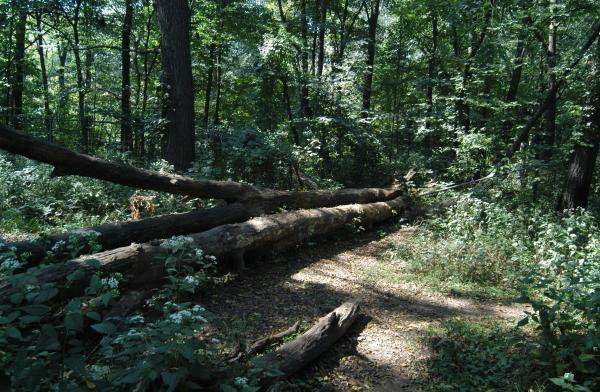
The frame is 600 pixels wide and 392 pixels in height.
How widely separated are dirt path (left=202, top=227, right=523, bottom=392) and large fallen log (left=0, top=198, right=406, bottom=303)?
0.49 meters

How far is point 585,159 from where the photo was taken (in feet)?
31.0

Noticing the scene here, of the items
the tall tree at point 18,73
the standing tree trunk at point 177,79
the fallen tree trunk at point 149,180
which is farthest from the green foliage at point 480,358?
the tall tree at point 18,73

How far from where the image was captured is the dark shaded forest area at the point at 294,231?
3098 millimetres

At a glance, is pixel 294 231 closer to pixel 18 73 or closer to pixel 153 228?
pixel 153 228

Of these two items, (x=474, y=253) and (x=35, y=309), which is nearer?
(x=35, y=309)

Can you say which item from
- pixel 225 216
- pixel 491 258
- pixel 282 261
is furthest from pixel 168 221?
pixel 491 258

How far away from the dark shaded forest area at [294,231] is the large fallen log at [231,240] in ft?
0.12

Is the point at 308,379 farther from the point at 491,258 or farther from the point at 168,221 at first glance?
the point at 491,258

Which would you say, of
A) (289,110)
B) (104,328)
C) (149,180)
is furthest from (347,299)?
(289,110)

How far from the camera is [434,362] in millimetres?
4258

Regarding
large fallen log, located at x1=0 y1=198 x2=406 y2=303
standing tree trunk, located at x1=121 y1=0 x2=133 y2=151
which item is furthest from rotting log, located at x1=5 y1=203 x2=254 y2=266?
standing tree trunk, located at x1=121 y1=0 x2=133 y2=151

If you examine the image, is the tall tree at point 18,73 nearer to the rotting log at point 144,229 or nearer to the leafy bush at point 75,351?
the rotting log at point 144,229

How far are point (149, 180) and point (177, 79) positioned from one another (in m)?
4.39

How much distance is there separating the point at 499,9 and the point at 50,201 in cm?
1329
